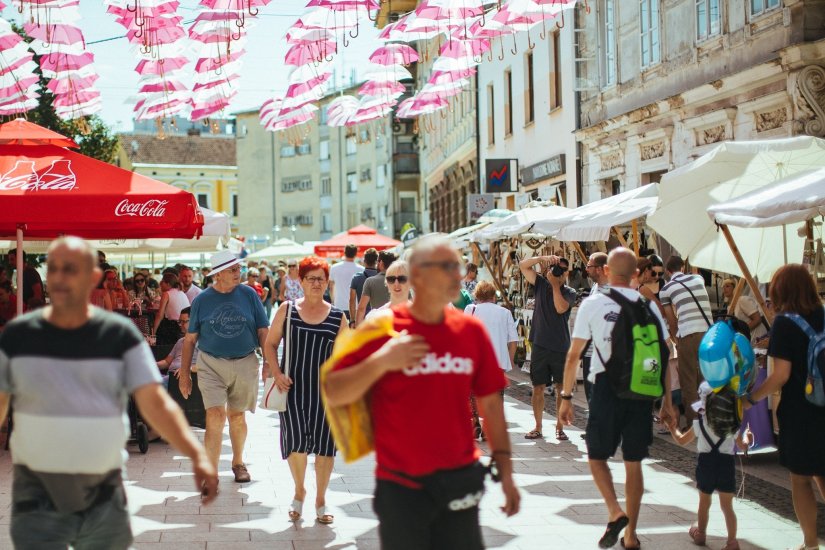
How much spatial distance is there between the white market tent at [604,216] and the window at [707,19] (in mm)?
3789

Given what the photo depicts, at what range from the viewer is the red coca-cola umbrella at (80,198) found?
9.41 meters

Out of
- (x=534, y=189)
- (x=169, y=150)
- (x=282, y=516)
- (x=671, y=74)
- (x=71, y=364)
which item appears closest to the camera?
(x=71, y=364)

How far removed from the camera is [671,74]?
751 inches

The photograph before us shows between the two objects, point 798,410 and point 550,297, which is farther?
point 550,297

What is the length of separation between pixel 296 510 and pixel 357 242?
22890 mm

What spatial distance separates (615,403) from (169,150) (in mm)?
88093

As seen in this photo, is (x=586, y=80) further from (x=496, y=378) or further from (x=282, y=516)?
(x=496, y=378)

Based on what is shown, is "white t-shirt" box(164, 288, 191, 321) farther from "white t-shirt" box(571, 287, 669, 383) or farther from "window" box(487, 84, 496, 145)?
"window" box(487, 84, 496, 145)

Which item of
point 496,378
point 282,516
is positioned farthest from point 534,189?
point 496,378

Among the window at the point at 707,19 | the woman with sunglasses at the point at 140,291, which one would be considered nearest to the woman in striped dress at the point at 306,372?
the woman with sunglasses at the point at 140,291

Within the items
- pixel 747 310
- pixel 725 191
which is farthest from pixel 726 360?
pixel 725 191

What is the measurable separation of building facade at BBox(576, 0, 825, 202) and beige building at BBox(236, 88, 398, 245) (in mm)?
48444

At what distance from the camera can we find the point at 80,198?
9.54m

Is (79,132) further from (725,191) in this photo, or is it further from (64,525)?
(64,525)
